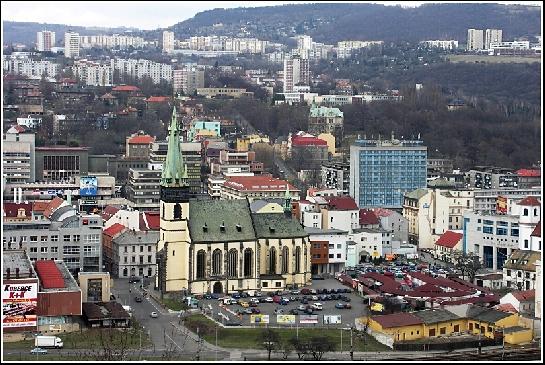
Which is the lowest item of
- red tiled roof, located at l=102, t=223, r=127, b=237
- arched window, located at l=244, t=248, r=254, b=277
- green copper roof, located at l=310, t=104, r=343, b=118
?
arched window, located at l=244, t=248, r=254, b=277

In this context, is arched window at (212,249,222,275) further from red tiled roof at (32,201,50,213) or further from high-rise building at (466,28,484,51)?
high-rise building at (466,28,484,51)

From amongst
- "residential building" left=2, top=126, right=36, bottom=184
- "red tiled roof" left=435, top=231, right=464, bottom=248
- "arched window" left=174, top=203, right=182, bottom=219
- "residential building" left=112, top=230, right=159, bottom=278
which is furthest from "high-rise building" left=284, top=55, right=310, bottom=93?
"arched window" left=174, top=203, right=182, bottom=219

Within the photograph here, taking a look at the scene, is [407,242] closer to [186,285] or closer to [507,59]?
[186,285]

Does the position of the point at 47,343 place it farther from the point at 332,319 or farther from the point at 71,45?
the point at 71,45

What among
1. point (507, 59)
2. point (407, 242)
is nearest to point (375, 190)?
point (407, 242)

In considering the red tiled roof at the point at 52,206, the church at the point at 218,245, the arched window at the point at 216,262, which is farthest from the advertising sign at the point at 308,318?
A: the red tiled roof at the point at 52,206

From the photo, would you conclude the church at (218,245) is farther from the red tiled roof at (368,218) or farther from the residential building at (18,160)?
the residential building at (18,160)
